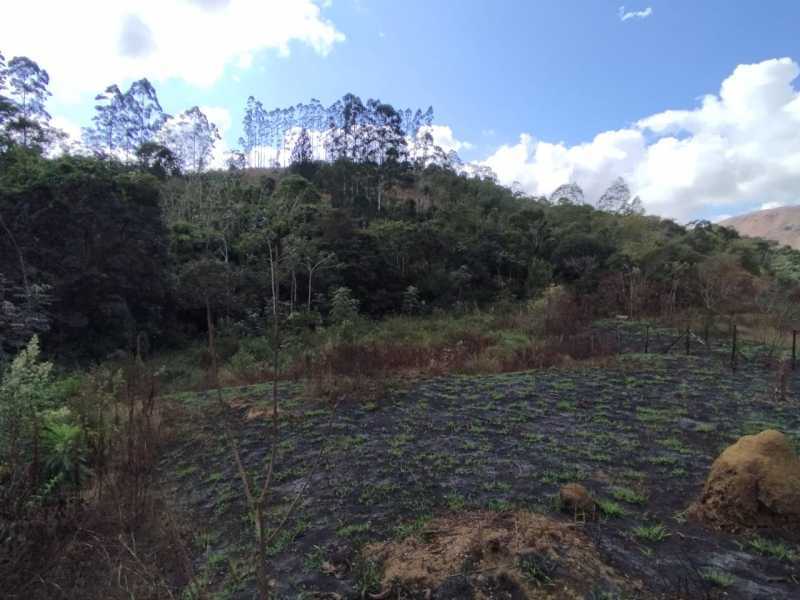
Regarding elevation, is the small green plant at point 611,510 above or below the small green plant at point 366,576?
above

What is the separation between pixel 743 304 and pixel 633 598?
15931mm

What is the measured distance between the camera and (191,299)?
14.1 meters

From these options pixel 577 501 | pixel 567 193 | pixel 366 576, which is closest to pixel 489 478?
pixel 577 501

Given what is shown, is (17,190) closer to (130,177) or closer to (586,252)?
(130,177)

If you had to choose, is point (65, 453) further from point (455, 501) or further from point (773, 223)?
point (773, 223)

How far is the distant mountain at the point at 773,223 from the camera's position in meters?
66.6

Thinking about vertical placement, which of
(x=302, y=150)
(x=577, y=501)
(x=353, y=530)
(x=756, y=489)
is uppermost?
(x=302, y=150)

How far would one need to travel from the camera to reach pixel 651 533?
247 cm

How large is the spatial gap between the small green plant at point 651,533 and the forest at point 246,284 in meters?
2.31

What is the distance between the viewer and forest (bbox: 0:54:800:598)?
3457 millimetres

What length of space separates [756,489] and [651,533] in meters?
0.68

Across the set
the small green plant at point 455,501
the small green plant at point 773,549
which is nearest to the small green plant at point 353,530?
the small green plant at point 455,501

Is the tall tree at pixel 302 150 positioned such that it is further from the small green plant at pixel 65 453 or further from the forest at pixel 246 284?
the small green plant at pixel 65 453

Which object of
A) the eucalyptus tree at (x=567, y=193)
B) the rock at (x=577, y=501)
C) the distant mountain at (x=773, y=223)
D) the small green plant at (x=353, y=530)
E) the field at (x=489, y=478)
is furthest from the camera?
the distant mountain at (x=773, y=223)
